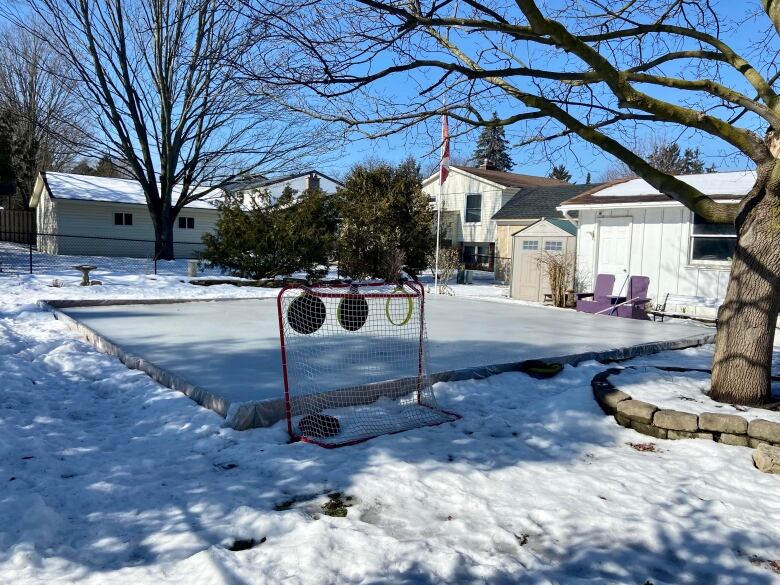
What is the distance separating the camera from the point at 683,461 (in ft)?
13.3

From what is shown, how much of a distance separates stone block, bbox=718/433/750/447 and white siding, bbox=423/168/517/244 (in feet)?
80.2

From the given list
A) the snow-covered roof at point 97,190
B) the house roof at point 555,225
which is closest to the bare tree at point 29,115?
the snow-covered roof at point 97,190

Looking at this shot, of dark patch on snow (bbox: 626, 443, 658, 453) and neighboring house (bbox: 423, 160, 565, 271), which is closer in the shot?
dark patch on snow (bbox: 626, 443, 658, 453)

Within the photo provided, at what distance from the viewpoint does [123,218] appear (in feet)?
92.1

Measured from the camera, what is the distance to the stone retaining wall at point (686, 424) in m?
4.20

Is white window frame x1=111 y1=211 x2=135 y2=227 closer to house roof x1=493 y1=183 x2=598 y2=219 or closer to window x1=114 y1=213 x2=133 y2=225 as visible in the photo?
window x1=114 y1=213 x2=133 y2=225

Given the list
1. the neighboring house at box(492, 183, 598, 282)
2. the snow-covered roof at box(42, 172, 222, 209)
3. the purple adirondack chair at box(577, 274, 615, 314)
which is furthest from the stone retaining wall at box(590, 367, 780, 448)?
the snow-covered roof at box(42, 172, 222, 209)

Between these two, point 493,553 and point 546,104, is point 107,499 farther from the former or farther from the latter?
point 546,104

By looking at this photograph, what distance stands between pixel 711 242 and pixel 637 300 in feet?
7.29

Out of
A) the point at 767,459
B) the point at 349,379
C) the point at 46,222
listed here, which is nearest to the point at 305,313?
the point at 349,379

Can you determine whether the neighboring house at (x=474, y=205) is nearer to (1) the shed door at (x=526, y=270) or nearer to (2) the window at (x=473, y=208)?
(2) the window at (x=473, y=208)

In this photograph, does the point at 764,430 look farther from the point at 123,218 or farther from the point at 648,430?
the point at 123,218

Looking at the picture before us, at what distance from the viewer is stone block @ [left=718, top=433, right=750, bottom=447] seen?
424cm

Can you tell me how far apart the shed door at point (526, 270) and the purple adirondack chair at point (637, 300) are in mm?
3428
